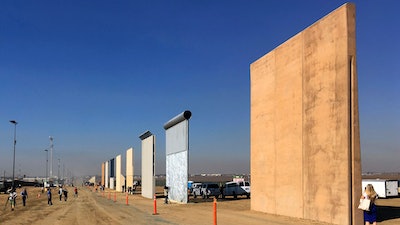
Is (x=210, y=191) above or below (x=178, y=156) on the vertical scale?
below

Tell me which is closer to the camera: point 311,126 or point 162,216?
point 311,126

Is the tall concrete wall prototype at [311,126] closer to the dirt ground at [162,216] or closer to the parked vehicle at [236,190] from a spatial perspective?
the dirt ground at [162,216]

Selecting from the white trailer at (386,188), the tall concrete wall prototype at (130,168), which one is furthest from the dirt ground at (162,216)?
the tall concrete wall prototype at (130,168)

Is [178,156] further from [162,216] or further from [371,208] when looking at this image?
[371,208]

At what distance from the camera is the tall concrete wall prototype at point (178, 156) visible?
39.6m

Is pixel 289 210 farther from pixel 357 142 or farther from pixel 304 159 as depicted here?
pixel 357 142

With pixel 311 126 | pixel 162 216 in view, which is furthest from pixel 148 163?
pixel 311 126

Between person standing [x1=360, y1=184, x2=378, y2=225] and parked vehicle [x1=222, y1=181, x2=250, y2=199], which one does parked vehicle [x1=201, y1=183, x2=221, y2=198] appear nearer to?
parked vehicle [x1=222, y1=181, x2=250, y2=199]

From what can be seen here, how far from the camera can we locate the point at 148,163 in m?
54.7

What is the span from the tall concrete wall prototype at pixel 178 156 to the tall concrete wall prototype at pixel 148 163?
12.4 ft

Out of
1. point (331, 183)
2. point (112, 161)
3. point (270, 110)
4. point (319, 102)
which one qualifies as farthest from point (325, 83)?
point (112, 161)

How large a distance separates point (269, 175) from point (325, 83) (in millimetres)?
7657

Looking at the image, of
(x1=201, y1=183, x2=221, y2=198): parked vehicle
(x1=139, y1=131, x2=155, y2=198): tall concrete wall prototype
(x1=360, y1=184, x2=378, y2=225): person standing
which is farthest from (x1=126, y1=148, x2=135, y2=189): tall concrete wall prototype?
(x1=360, y1=184, x2=378, y2=225): person standing

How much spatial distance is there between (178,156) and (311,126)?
22.8m
